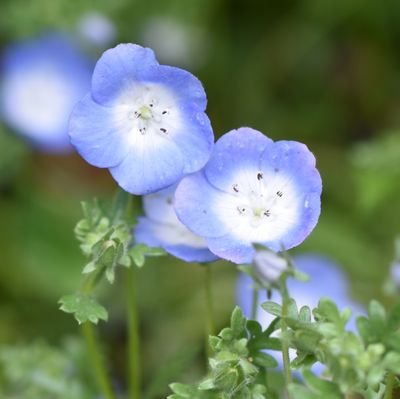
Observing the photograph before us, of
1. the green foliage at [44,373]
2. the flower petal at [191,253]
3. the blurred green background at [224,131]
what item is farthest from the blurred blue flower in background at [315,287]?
the flower petal at [191,253]

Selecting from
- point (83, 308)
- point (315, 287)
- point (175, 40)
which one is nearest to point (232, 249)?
point (83, 308)

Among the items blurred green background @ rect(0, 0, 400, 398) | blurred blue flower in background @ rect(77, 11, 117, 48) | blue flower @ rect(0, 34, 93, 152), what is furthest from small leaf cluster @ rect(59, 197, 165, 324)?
blue flower @ rect(0, 34, 93, 152)

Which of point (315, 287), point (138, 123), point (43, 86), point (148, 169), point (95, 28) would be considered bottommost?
point (148, 169)

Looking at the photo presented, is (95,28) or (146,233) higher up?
(95,28)

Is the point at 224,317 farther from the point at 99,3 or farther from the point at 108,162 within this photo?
the point at 108,162

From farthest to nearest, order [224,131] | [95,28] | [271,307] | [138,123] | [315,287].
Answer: [224,131]
[95,28]
[315,287]
[138,123]
[271,307]

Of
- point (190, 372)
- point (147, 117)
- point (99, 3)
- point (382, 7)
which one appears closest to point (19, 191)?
point (99, 3)

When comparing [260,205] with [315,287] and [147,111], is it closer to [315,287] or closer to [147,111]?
[147,111]
